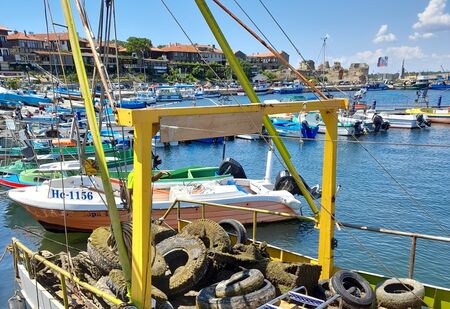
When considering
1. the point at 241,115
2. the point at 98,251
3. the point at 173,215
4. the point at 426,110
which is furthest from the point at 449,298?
the point at 426,110

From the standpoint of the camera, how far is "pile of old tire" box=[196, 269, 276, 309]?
614 centimetres

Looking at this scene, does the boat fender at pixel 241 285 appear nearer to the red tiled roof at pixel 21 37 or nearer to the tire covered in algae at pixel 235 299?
the tire covered in algae at pixel 235 299

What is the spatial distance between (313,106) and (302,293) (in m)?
3.41

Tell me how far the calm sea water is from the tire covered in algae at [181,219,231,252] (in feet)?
8.83

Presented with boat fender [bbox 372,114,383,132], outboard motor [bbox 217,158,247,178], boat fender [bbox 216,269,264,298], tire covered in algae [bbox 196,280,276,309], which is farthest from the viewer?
boat fender [bbox 372,114,383,132]

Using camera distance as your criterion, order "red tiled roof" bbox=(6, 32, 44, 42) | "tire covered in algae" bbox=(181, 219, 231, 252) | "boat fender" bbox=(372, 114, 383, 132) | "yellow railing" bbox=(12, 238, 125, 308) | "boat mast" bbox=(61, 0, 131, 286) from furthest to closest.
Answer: "red tiled roof" bbox=(6, 32, 44, 42) < "boat fender" bbox=(372, 114, 383, 132) < "tire covered in algae" bbox=(181, 219, 231, 252) < "yellow railing" bbox=(12, 238, 125, 308) < "boat mast" bbox=(61, 0, 131, 286)

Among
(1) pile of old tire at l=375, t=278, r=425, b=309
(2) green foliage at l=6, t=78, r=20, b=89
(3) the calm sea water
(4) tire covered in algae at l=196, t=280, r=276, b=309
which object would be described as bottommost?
(3) the calm sea water

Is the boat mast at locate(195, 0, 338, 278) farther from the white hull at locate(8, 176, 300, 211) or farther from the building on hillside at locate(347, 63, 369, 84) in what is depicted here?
the building on hillside at locate(347, 63, 369, 84)

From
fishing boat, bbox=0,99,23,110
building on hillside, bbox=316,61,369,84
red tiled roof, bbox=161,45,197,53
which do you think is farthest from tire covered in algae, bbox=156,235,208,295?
building on hillside, bbox=316,61,369,84

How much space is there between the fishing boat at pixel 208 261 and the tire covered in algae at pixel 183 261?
0.06 ft

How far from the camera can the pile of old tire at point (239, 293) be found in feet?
20.1

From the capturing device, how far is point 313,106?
6754mm

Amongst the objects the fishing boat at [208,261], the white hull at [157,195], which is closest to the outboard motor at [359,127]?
the white hull at [157,195]

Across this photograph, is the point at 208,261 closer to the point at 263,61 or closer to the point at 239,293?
the point at 239,293
